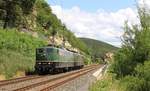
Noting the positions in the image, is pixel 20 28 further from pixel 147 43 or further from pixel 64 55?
pixel 147 43

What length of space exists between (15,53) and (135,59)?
2786cm

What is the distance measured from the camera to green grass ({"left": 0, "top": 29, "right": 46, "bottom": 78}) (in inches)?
1863

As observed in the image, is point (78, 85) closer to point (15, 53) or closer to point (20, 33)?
point (15, 53)

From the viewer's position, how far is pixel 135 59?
95.6ft

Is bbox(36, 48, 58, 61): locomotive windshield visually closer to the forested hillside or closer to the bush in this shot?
the forested hillside

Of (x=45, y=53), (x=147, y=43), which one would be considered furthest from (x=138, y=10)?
(x=45, y=53)

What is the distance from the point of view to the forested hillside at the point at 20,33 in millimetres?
51000

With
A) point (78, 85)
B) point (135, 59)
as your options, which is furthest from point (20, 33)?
point (135, 59)

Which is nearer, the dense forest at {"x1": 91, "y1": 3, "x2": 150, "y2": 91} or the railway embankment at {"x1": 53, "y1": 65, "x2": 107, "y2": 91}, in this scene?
the dense forest at {"x1": 91, "y1": 3, "x2": 150, "y2": 91}

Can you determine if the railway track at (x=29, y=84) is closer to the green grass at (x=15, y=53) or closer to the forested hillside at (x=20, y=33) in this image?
the forested hillside at (x=20, y=33)

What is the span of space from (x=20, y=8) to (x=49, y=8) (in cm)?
4286

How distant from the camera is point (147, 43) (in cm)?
2636

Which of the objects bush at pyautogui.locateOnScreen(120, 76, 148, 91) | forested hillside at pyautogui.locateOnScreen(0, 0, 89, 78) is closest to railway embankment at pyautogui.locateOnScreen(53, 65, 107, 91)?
forested hillside at pyautogui.locateOnScreen(0, 0, 89, 78)

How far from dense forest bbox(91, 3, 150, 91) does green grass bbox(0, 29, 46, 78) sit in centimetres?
1626
